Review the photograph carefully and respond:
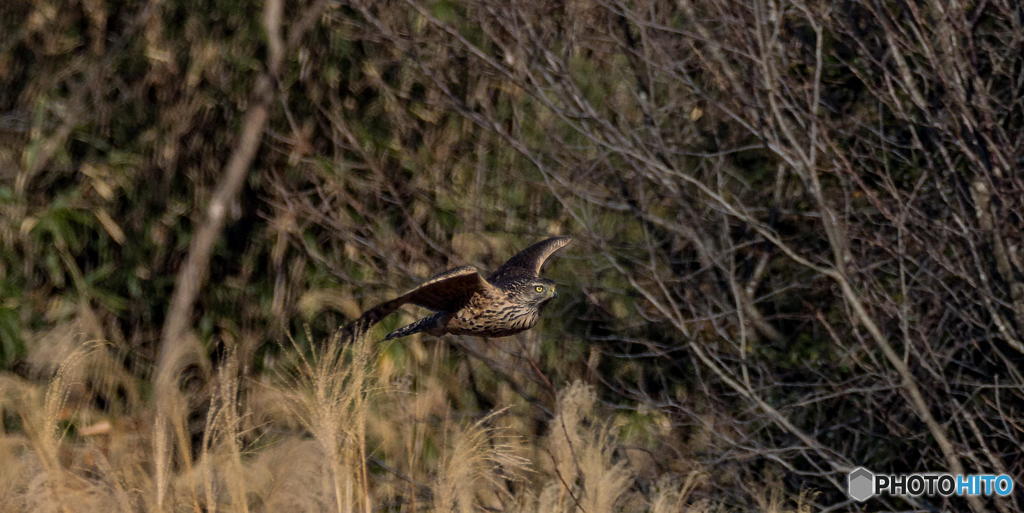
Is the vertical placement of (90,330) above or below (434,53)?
below

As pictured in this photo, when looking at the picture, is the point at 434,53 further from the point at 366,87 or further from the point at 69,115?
the point at 69,115

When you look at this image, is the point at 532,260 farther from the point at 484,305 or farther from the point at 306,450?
the point at 306,450

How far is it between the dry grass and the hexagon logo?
1.23 ft

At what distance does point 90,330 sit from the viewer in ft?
20.9

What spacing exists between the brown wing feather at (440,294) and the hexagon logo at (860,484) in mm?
2246

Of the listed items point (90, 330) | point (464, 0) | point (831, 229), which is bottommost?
point (90, 330)

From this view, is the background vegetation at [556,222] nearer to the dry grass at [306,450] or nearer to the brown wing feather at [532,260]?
the dry grass at [306,450]

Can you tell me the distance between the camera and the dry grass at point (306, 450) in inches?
145

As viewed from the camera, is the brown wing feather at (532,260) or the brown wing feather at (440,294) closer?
the brown wing feather at (440,294)

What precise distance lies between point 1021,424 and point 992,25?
65.1 inches

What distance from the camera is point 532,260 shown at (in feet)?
14.7

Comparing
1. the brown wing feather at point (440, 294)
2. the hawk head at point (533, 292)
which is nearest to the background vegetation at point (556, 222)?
the hawk head at point (533, 292)

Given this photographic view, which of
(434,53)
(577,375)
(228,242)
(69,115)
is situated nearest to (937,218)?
(577,375)

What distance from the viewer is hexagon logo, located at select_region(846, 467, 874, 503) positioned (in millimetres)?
5645
